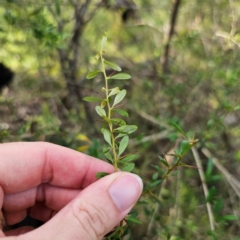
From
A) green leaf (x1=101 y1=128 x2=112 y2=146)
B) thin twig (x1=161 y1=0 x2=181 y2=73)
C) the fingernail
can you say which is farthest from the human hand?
thin twig (x1=161 y1=0 x2=181 y2=73)

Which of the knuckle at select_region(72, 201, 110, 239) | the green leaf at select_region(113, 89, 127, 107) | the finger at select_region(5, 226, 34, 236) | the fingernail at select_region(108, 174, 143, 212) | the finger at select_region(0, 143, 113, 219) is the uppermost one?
the green leaf at select_region(113, 89, 127, 107)

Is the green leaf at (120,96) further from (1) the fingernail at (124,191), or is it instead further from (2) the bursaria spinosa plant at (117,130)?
(1) the fingernail at (124,191)

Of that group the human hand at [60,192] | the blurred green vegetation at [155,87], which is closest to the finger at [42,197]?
the human hand at [60,192]

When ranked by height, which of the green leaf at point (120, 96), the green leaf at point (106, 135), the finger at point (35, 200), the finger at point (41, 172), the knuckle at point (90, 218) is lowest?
the finger at point (35, 200)

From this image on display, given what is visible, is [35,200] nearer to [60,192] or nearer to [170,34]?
[60,192]

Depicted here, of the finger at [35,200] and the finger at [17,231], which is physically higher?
the finger at [35,200]

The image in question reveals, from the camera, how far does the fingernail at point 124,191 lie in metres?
1.12

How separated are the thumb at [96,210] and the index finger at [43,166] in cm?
31

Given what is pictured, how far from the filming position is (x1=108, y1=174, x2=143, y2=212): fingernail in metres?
1.12

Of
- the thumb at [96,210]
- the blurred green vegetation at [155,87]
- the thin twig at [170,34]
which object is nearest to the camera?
the thumb at [96,210]

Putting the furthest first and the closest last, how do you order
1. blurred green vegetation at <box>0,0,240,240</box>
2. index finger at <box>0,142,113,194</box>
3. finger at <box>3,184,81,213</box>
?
blurred green vegetation at <box>0,0,240,240</box>, finger at <box>3,184,81,213</box>, index finger at <box>0,142,113,194</box>

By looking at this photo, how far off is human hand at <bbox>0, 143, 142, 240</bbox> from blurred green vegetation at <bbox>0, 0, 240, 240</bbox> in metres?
0.34

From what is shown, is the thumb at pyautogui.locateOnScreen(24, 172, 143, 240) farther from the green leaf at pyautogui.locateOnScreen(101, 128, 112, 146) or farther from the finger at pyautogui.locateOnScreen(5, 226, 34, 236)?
the finger at pyautogui.locateOnScreen(5, 226, 34, 236)

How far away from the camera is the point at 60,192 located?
154cm
